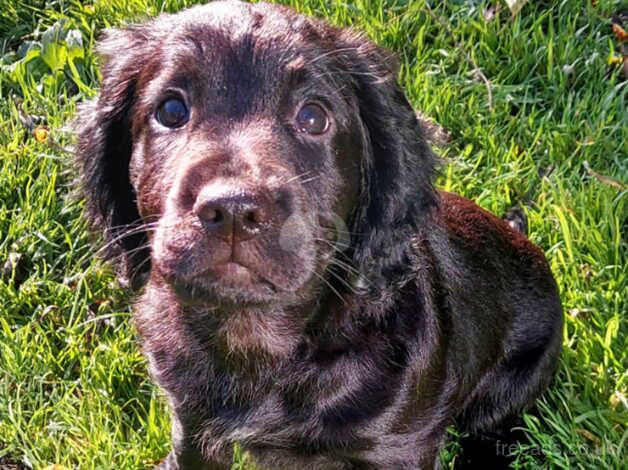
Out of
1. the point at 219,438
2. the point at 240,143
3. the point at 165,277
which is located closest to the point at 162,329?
the point at 219,438

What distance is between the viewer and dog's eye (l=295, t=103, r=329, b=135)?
2457 millimetres

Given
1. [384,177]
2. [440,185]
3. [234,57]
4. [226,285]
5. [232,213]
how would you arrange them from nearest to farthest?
[232,213]
[226,285]
[234,57]
[384,177]
[440,185]

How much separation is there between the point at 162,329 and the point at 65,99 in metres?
1.83

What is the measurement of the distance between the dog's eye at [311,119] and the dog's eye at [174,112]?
0.97 feet

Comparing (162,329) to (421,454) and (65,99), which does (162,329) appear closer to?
(421,454)

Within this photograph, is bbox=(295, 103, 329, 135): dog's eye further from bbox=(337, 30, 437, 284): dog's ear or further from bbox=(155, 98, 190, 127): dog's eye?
bbox=(155, 98, 190, 127): dog's eye

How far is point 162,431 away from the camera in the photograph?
3.25m

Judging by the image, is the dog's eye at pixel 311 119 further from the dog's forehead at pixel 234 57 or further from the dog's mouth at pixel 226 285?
the dog's mouth at pixel 226 285

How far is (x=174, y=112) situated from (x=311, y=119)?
357mm

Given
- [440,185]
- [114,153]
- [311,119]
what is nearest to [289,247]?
[311,119]

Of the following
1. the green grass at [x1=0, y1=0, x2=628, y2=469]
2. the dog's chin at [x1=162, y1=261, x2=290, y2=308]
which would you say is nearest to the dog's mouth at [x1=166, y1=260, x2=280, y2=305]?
the dog's chin at [x1=162, y1=261, x2=290, y2=308]

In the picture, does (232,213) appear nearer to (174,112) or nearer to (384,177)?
(174,112)

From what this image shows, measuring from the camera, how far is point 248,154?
88.2 inches

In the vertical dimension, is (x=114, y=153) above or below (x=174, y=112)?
below
